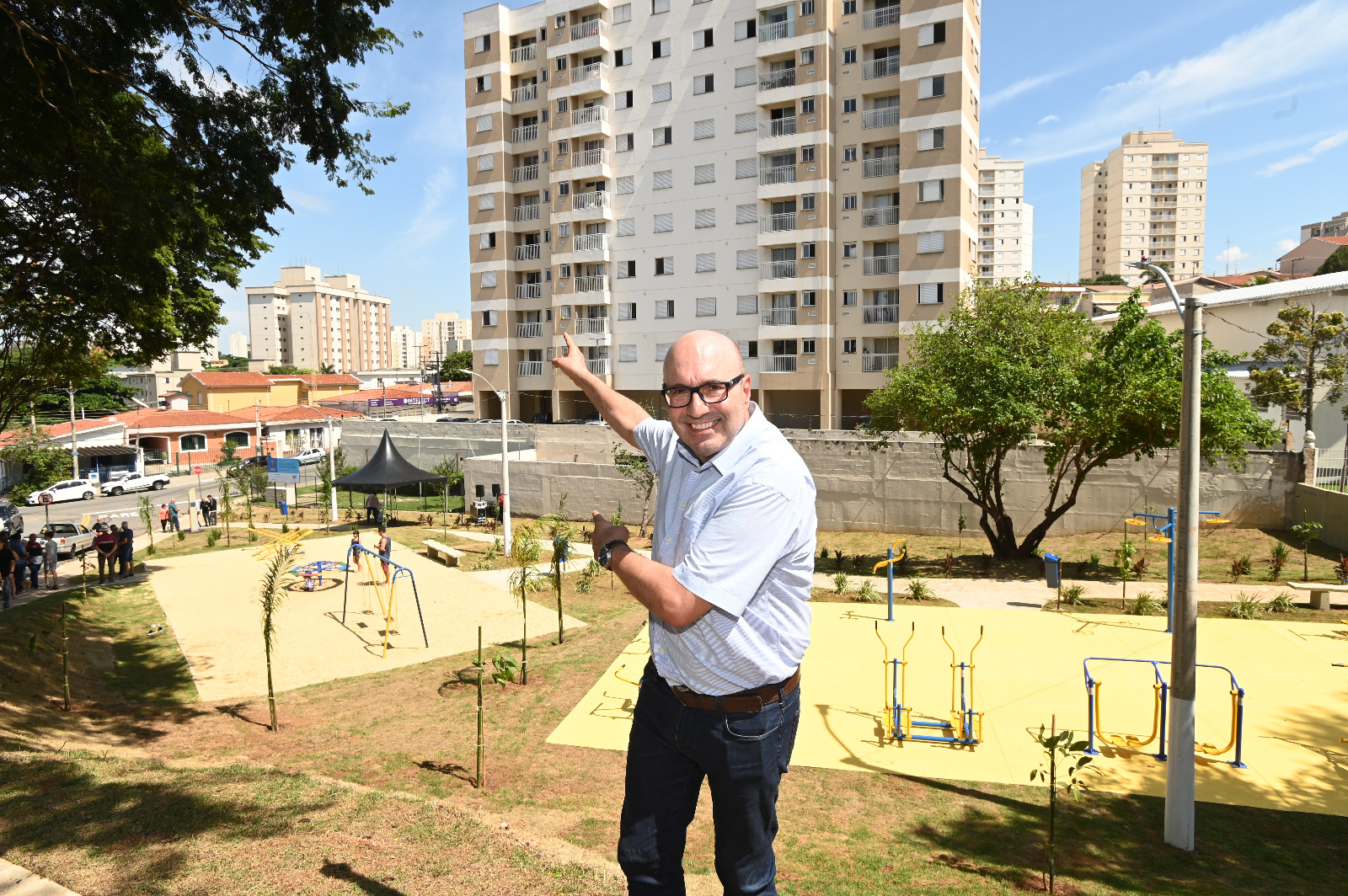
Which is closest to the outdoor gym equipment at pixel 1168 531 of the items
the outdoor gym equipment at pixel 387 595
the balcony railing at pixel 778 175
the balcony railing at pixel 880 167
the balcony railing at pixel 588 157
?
the outdoor gym equipment at pixel 387 595

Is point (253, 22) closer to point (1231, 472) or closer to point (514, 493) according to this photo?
point (514, 493)

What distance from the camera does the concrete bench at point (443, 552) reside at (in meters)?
21.5

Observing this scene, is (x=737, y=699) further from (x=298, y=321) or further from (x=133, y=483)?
(x=298, y=321)

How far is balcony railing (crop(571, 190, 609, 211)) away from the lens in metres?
42.1

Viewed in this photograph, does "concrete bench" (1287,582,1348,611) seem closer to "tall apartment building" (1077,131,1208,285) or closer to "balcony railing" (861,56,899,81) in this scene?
"balcony railing" (861,56,899,81)

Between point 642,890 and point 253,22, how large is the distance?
10.4 m

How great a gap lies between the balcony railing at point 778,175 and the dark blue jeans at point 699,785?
37.9m

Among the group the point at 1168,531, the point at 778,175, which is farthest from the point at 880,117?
the point at 1168,531

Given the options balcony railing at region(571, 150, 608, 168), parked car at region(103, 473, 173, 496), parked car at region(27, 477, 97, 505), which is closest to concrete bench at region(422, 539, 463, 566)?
balcony railing at region(571, 150, 608, 168)

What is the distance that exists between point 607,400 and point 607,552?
1.20 metres

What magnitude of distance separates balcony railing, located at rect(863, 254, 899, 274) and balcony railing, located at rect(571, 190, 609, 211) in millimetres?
14640

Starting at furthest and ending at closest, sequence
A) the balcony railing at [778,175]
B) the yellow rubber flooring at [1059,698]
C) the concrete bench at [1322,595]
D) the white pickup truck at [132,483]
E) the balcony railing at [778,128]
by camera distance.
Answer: the white pickup truck at [132,483], the balcony railing at [778,175], the balcony railing at [778,128], the concrete bench at [1322,595], the yellow rubber flooring at [1059,698]

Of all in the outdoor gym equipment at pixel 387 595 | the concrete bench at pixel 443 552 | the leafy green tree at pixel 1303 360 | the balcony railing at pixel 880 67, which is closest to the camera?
the outdoor gym equipment at pixel 387 595

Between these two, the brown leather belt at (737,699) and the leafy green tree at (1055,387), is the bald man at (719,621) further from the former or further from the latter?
the leafy green tree at (1055,387)
